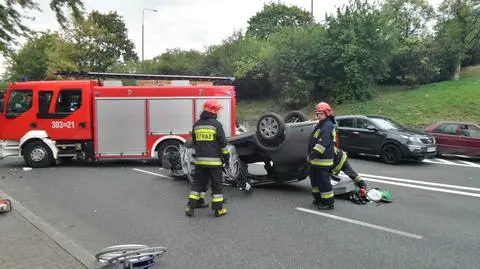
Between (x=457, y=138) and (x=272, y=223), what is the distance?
36.3 ft

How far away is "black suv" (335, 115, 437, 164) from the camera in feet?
45.6

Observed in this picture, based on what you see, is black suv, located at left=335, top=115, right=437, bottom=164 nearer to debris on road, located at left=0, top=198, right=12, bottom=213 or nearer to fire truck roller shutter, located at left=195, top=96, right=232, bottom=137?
fire truck roller shutter, located at left=195, top=96, right=232, bottom=137

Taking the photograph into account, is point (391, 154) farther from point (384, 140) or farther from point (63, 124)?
point (63, 124)

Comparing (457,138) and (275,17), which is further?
(275,17)

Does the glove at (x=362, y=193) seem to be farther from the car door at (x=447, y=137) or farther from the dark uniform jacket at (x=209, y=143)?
the car door at (x=447, y=137)

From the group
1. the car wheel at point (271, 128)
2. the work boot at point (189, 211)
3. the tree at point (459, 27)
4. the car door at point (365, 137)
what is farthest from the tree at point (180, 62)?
the work boot at point (189, 211)

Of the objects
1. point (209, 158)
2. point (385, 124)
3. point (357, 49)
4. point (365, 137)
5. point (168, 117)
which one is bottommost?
point (365, 137)

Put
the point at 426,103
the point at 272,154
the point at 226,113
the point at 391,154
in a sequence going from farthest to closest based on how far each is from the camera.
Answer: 1. the point at 426,103
2. the point at 391,154
3. the point at 226,113
4. the point at 272,154

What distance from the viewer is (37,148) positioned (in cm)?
1347

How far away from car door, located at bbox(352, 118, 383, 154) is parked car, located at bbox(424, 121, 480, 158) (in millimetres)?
2689

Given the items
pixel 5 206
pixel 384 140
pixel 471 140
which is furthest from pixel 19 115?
pixel 471 140

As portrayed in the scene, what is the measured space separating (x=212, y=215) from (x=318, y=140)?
2.17 meters

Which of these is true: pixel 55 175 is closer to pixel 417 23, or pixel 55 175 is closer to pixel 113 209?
pixel 113 209

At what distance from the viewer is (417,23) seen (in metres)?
34.5
